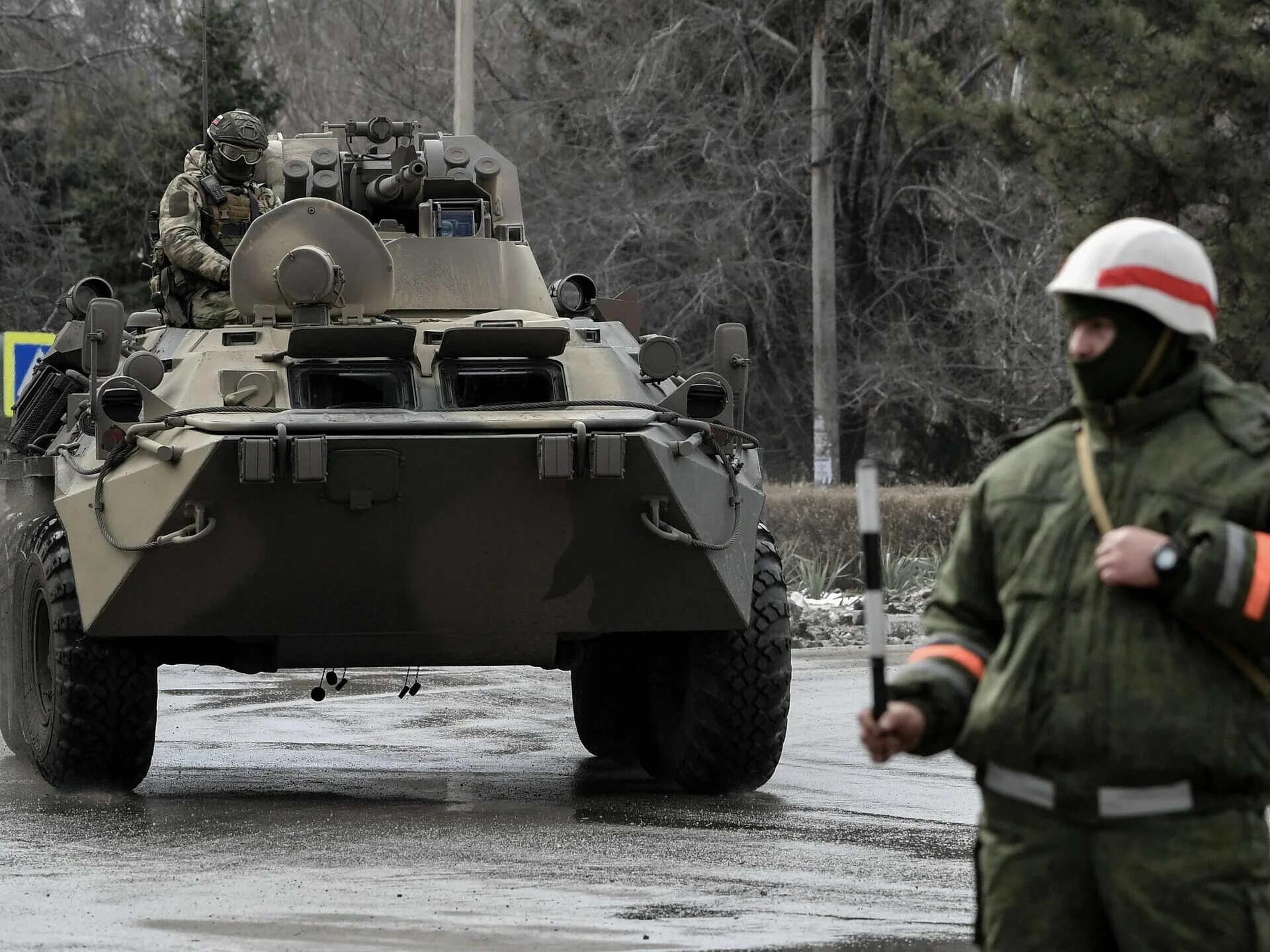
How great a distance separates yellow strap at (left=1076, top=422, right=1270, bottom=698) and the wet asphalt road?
2412 millimetres

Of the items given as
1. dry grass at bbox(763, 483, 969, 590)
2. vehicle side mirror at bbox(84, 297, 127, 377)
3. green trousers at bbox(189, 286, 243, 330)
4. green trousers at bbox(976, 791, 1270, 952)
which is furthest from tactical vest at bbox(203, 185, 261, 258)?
dry grass at bbox(763, 483, 969, 590)

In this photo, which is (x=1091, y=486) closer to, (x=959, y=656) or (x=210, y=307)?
(x=959, y=656)

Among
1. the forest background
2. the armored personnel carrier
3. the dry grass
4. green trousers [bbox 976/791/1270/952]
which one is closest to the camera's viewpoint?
green trousers [bbox 976/791/1270/952]

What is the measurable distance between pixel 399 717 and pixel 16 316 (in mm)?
21623

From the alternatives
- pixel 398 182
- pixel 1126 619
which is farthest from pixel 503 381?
pixel 1126 619

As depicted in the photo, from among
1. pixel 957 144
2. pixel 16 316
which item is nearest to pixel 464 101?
pixel 957 144

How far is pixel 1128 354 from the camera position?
383cm

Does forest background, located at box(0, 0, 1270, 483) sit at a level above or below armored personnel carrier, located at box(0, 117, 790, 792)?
above

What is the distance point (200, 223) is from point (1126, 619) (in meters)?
7.52

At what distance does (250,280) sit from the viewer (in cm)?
971

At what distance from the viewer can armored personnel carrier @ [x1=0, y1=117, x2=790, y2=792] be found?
842 centimetres

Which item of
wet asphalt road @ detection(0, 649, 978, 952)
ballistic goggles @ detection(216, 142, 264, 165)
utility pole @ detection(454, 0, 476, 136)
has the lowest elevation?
wet asphalt road @ detection(0, 649, 978, 952)

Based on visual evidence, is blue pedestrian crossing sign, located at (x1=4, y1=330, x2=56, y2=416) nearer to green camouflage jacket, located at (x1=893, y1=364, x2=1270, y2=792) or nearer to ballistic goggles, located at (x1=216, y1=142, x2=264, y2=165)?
ballistic goggles, located at (x1=216, y1=142, x2=264, y2=165)

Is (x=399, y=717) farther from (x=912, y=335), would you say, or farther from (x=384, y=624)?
(x=912, y=335)
